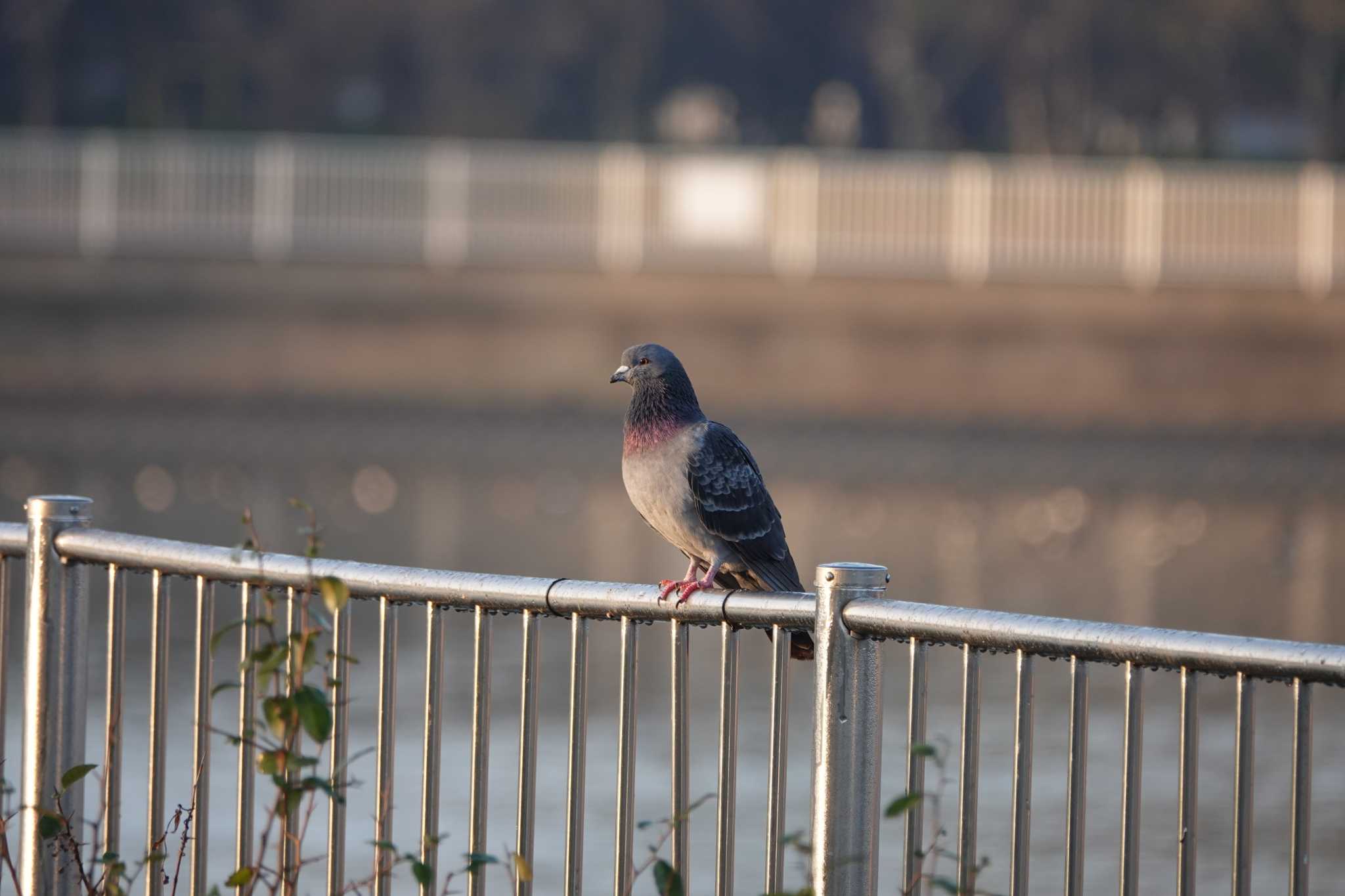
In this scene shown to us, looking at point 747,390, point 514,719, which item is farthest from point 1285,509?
point 514,719

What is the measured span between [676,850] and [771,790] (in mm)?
188

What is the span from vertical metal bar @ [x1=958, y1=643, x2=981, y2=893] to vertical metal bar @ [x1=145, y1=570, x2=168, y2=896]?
1414mm

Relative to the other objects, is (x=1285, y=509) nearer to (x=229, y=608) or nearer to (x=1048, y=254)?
(x=1048, y=254)

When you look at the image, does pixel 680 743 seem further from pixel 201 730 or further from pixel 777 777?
pixel 201 730

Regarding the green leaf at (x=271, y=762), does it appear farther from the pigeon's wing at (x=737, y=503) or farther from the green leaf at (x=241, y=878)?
the pigeon's wing at (x=737, y=503)

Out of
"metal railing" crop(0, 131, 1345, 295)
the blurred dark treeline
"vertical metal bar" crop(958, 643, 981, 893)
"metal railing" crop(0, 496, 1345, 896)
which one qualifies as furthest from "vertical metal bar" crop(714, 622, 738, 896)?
the blurred dark treeline

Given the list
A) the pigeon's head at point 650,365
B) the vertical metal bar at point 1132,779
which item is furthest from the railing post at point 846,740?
the pigeon's head at point 650,365

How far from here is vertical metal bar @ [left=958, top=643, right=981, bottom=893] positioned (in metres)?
3.17

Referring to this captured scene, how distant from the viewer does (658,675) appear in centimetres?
1040

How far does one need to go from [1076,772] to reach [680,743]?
0.73 metres

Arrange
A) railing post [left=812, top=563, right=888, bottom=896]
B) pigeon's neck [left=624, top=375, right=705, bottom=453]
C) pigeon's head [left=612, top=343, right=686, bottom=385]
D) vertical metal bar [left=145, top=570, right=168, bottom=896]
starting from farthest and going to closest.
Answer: pigeon's head [left=612, top=343, right=686, bottom=385]
pigeon's neck [left=624, top=375, right=705, bottom=453]
vertical metal bar [left=145, top=570, right=168, bottom=896]
railing post [left=812, top=563, right=888, bottom=896]

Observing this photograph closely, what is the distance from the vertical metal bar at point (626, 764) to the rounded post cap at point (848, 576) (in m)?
0.38

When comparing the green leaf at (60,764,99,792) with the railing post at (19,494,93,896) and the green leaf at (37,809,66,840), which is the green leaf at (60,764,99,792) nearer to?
the green leaf at (37,809,66,840)

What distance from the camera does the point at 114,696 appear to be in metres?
3.89
